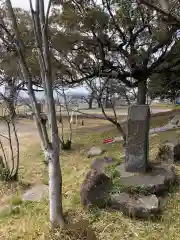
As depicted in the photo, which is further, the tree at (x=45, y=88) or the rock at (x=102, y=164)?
the rock at (x=102, y=164)

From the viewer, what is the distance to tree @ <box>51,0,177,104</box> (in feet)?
22.5

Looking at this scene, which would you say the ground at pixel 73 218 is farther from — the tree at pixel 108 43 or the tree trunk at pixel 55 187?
the tree at pixel 108 43

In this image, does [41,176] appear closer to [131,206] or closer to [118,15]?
[131,206]

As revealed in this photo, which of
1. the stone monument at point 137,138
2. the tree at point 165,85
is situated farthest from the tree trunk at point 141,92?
the stone monument at point 137,138

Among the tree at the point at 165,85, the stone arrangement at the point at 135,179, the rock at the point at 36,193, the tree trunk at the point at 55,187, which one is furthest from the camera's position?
the tree at the point at 165,85

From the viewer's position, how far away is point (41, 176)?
525 centimetres

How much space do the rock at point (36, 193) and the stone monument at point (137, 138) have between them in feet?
4.24

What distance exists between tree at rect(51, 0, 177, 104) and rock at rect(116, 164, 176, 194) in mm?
3927

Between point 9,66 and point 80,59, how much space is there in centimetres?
231

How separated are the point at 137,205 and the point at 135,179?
0.71 metres

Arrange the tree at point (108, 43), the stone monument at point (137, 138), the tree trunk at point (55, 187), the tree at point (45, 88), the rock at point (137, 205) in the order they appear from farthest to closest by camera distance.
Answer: the tree at point (108, 43), the stone monument at point (137, 138), the rock at point (137, 205), the tree trunk at point (55, 187), the tree at point (45, 88)

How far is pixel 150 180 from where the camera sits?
357 cm

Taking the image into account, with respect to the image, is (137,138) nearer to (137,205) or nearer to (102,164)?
(102,164)

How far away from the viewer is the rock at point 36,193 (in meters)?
3.92
